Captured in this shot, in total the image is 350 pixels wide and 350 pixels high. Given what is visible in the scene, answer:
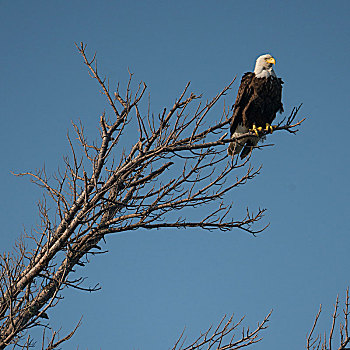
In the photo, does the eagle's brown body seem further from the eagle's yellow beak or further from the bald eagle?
the eagle's yellow beak

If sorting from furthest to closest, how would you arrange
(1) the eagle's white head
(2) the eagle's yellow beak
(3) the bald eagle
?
(2) the eagle's yellow beak
(1) the eagle's white head
(3) the bald eagle

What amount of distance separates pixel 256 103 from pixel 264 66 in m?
0.84

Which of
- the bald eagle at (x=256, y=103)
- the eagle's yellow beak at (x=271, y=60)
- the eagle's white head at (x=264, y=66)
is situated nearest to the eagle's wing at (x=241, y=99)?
the bald eagle at (x=256, y=103)

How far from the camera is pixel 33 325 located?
15.4 ft

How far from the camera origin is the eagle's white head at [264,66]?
26.5 feet

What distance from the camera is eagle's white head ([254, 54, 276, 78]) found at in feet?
26.5

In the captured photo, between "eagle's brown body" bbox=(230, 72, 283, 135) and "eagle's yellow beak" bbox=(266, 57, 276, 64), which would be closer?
"eagle's brown body" bbox=(230, 72, 283, 135)

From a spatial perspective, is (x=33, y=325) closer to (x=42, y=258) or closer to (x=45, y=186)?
(x=42, y=258)

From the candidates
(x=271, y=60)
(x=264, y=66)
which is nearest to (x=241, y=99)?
(x=264, y=66)

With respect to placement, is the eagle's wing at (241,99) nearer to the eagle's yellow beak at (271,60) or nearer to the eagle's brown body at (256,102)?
the eagle's brown body at (256,102)

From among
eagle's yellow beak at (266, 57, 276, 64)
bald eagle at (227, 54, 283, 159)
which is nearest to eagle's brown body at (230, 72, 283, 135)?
bald eagle at (227, 54, 283, 159)

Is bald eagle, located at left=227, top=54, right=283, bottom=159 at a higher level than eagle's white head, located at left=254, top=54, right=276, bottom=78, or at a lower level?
lower

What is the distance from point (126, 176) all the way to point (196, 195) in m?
0.81

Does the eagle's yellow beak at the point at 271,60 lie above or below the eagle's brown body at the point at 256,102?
above
